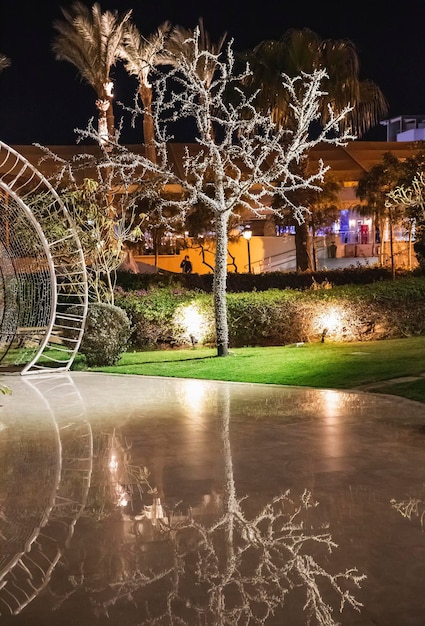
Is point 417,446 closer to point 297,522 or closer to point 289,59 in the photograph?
point 297,522

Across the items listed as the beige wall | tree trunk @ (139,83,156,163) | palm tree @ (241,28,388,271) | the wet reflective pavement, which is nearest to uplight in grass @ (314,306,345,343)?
the wet reflective pavement

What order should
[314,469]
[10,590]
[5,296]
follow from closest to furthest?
[10,590], [314,469], [5,296]

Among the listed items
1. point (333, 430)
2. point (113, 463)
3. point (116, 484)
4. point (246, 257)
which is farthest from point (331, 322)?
point (246, 257)

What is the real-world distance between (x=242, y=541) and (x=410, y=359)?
8.60 metres

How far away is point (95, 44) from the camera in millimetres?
24938

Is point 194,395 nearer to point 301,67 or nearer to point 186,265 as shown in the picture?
point 301,67

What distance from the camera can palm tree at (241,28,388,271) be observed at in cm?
2392

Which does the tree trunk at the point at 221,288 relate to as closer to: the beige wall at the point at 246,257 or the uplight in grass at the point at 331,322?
the uplight in grass at the point at 331,322

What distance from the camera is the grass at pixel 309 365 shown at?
11617 millimetres

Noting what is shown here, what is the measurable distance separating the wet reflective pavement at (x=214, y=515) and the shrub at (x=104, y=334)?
493 cm

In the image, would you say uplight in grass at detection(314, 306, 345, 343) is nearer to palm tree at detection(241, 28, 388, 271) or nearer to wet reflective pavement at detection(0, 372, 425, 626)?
wet reflective pavement at detection(0, 372, 425, 626)

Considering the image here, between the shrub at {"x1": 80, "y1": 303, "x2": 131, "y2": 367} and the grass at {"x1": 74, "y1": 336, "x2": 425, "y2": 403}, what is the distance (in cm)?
33

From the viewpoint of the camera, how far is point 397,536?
197 inches

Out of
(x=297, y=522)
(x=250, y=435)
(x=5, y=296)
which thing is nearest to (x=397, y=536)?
(x=297, y=522)
